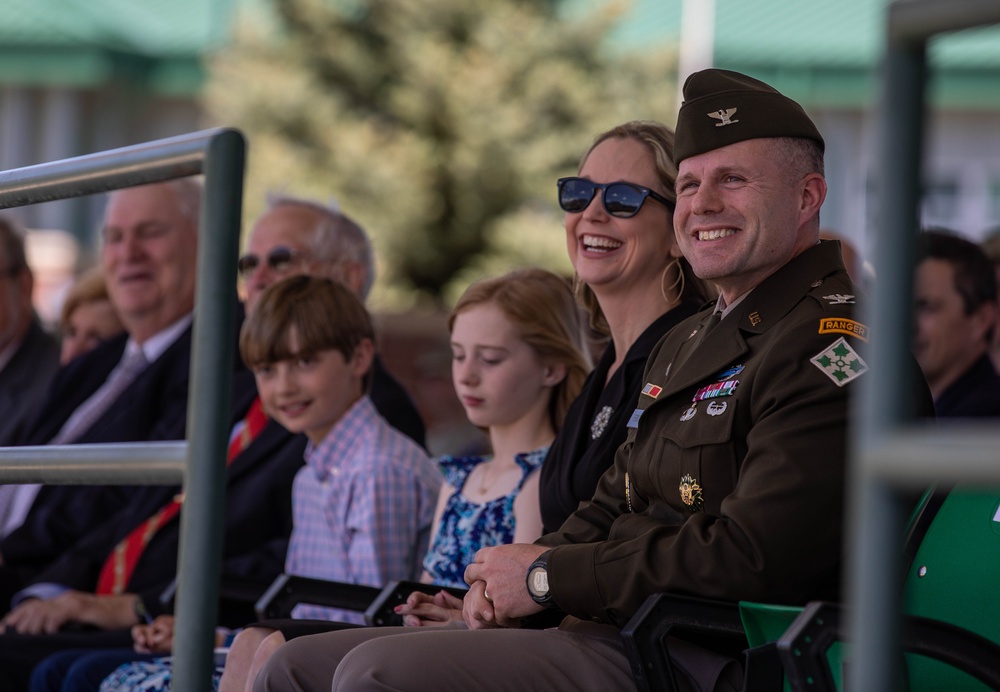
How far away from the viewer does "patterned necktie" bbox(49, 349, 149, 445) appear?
5.04 m

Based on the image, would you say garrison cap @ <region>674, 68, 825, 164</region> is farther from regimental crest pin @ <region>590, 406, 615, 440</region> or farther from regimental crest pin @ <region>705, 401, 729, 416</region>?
regimental crest pin @ <region>590, 406, 615, 440</region>

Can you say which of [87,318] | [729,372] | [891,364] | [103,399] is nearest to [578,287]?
[729,372]

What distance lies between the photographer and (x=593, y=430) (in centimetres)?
318

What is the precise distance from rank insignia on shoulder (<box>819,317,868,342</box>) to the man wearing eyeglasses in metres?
2.75

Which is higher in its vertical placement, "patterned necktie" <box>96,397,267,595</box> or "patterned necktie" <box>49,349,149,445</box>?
"patterned necktie" <box>49,349,149,445</box>

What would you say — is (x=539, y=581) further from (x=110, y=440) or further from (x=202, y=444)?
(x=110, y=440)

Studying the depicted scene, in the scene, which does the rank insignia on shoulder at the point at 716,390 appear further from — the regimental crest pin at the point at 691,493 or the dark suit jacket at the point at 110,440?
the dark suit jacket at the point at 110,440

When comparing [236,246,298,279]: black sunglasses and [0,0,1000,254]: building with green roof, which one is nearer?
[236,246,298,279]: black sunglasses

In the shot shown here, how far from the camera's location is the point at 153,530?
14.4 ft

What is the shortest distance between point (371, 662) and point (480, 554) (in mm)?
483

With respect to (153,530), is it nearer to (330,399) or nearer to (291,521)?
(291,521)

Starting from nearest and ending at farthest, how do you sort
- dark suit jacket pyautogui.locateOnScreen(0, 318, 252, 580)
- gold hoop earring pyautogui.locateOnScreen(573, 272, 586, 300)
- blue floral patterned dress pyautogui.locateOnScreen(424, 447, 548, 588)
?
blue floral patterned dress pyautogui.locateOnScreen(424, 447, 548, 588) < gold hoop earring pyautogui.locateOnScreen(573, 272, 586, 300) < dark suit jacket pyautogui.locateOnScreen(0, 318, 252, 580)

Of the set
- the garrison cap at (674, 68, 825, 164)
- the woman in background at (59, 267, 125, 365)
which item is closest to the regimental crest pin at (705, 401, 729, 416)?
the garrison cap at (674, 68, 825, 164)

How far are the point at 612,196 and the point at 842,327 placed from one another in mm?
1024
